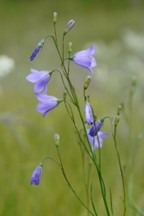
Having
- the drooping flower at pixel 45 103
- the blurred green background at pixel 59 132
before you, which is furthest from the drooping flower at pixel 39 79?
the blurred green background at pixel 59 132

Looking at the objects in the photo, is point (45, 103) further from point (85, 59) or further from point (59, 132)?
point (59, 132)

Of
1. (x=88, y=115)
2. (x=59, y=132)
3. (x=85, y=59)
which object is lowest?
(x=88, y=115)

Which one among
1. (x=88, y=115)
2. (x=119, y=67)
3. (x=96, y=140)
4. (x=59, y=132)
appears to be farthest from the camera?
(x=119, y=67)

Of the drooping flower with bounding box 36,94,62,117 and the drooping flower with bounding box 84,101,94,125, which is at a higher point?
the drooping flower with bounding box 36,94,62,117

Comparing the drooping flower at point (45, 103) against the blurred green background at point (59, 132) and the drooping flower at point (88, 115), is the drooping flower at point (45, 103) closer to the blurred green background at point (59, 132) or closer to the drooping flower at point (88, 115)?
the drooping flower at point (88, 115)

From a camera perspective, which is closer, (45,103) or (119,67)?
(45,103)

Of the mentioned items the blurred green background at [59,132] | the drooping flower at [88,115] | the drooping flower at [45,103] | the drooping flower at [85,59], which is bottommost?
the drooping flower at [88,115]

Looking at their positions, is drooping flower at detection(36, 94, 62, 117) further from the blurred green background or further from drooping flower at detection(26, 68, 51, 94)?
the blurred green background

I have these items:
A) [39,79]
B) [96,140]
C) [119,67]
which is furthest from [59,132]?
[39,79]

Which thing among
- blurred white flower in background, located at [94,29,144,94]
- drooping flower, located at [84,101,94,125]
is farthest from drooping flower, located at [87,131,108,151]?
blurred white flower in background, located at [94,29,144,94]

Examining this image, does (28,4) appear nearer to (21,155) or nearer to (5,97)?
(5,97)
